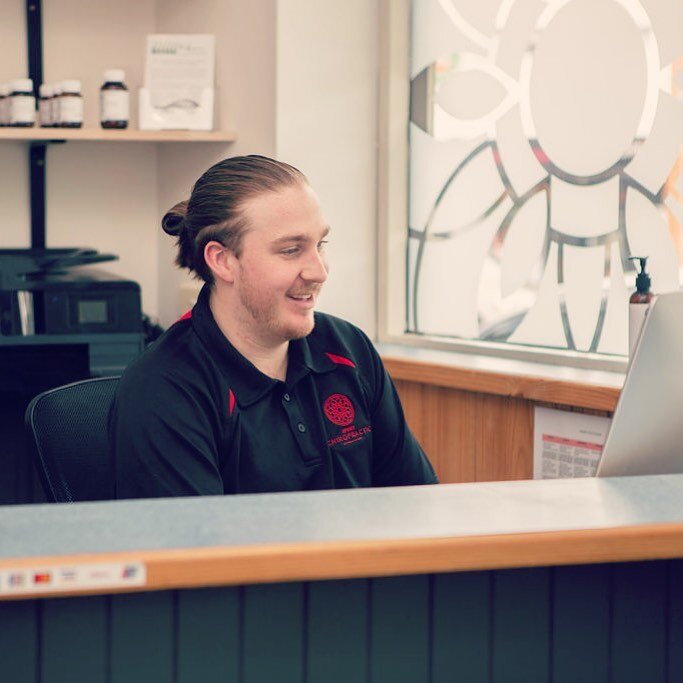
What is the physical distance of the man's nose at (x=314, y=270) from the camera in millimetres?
1658

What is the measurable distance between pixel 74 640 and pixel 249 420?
64 centimetres

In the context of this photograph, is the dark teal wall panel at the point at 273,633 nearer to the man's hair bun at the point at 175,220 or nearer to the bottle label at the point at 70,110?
the man's hair bun at the point at 175,220

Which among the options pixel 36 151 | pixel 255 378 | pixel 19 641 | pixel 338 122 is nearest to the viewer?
pixel 19 641

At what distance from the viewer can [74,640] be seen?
969mm

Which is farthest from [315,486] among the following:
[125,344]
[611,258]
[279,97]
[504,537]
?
[279,97]

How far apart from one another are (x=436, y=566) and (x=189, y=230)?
91 centimetres

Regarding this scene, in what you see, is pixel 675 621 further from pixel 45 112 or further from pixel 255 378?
pixel 45 112

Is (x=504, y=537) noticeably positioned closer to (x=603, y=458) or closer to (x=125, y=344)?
(x=603, y=458)

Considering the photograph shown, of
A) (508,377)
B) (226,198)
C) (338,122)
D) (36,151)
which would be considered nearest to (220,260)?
(226,198)

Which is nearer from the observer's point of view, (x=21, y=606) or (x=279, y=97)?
(x=21, y=606)

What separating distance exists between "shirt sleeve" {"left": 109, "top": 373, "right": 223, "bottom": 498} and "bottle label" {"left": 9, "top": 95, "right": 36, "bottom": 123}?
1.63 meters

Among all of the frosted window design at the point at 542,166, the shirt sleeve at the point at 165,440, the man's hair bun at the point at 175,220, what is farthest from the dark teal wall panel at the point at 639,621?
the frosted window design at the point at 542,166

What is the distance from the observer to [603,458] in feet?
4.21

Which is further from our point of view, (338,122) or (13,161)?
(13,161)
